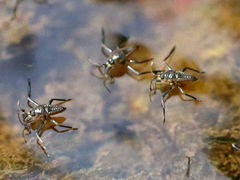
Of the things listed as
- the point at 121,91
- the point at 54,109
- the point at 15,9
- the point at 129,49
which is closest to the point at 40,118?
Result: the point at 54,109

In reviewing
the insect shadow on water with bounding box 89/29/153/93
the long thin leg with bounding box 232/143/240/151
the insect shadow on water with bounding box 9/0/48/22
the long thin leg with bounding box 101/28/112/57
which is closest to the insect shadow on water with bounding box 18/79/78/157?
the insect shadow on water with bounding box 89/29/153/93

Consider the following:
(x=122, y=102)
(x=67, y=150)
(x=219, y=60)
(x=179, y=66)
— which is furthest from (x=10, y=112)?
(x=219, y=60)

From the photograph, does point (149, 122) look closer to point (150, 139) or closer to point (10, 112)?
point (150, 139)

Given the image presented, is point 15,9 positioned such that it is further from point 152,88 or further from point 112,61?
point 152,88

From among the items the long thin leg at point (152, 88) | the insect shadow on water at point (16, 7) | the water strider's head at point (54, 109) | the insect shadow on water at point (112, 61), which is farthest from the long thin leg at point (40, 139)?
the insect shadow on water at point (16, 7)

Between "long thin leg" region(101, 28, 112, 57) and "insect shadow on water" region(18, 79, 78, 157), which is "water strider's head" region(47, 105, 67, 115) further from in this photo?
"long thin leg" region(101, 28, 112, 57)
